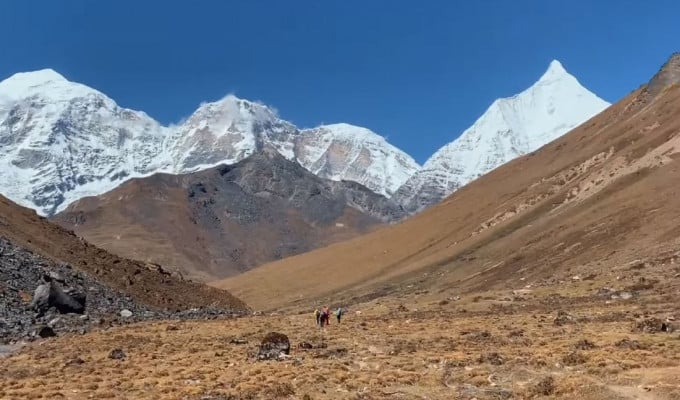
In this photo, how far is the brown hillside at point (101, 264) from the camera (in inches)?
2680

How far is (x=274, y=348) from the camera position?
3328cm

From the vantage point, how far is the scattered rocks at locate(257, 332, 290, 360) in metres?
32.8

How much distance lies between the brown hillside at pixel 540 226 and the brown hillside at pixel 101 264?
33408 mm

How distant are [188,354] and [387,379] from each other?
44.1 feet

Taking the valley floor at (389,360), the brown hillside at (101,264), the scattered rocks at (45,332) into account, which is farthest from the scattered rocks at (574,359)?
the brown hillside at (101,264)

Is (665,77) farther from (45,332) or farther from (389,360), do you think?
(45,332)

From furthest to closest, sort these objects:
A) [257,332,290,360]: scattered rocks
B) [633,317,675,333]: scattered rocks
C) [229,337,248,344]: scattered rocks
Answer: [229,337,248,344]: scattered rocks
[633,317,675,333]: scattered rocks
[257,332,290,360]: scattered rocks

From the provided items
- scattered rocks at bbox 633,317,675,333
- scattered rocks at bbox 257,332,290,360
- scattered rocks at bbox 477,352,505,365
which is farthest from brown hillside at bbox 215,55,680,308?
scattered rocks at bbox 257,332,290,360

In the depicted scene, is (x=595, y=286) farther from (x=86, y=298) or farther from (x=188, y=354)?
(x=86, y=298)

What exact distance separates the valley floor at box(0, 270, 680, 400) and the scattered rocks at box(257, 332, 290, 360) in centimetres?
68

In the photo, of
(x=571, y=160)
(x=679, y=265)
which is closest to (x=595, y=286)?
(x=679, y=265)

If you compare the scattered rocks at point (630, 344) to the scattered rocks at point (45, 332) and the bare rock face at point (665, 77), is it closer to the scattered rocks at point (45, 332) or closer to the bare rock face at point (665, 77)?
the scattered rocks at point (45, 332)

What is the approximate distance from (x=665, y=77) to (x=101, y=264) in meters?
135

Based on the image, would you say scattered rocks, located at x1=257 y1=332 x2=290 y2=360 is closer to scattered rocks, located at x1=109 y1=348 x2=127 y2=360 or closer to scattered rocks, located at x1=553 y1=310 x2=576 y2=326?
scattered rocks, located at x1=109 y1=348 x2=127 y2=360
